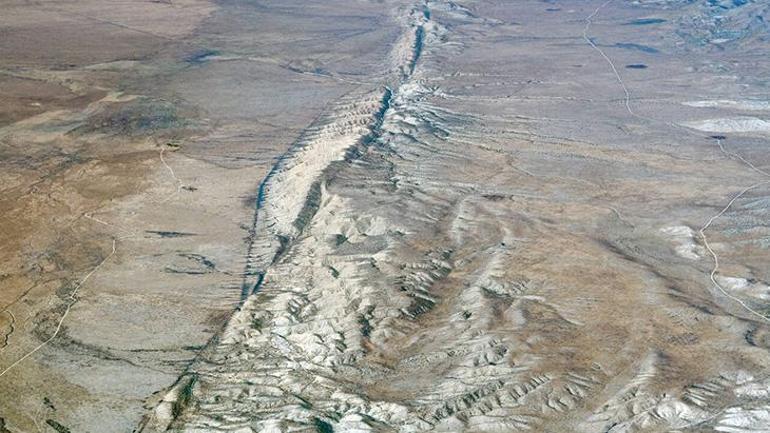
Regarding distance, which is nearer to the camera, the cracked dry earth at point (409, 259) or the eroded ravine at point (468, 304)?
the eroded ravine at point (468, 304)

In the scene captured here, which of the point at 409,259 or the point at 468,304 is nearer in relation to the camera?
the point at 468,304

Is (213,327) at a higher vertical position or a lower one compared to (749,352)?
lower

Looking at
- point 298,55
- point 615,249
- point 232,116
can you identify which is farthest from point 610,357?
point 298,55

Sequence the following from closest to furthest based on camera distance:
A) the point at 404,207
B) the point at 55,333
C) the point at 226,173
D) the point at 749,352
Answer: the point at 749,352 < the point at 55,333 < the point at 404,207 < the point at 226,173

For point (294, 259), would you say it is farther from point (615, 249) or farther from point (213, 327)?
point (615, 249)

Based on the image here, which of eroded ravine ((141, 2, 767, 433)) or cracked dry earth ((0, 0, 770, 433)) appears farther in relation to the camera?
cracked dry earth ((0, 0, 770, 433))

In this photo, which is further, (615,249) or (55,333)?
(615,249)

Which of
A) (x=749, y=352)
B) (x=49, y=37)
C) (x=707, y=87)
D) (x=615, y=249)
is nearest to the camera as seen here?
(x=749, y=352)
